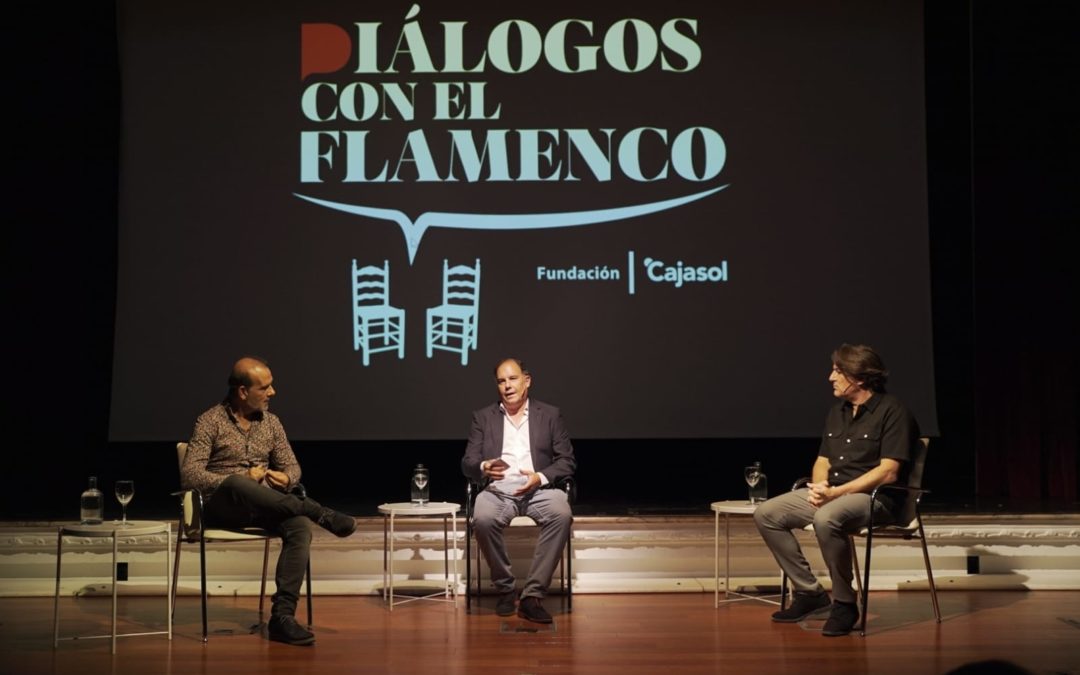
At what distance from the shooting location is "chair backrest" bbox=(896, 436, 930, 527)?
15.1 ft

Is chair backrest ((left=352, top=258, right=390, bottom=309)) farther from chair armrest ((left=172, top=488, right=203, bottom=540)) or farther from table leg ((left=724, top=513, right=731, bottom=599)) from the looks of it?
table leg ((left=724, top=513, right=731, bottom=599))

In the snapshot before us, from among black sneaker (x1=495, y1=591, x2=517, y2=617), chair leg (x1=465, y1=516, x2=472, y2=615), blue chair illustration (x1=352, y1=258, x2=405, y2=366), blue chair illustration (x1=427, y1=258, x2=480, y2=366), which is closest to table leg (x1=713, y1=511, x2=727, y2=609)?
black sneaker (x1=495, y1=591, x2=517, y2=617)

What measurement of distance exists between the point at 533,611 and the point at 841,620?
1.19 metres

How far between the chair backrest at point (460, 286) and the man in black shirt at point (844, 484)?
2.10 metres

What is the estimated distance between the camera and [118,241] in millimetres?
6297

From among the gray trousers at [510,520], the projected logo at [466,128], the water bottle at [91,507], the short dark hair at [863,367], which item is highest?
the projected logo at [466,128]

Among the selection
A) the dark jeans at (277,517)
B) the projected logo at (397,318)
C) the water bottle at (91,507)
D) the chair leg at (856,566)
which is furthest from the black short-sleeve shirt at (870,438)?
the water bottle at (91,507)

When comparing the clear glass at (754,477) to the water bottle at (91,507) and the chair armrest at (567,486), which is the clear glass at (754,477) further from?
the water bottle at (91,507)

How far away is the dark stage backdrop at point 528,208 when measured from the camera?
6180 millimetres

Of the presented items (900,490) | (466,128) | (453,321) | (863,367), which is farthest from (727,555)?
(466,128)

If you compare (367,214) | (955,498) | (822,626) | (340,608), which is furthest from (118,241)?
(955,498)

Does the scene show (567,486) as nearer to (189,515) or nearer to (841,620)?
(841,620)

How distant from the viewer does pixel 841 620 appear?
4398mm

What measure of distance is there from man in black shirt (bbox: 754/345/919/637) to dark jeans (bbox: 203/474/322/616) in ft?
5.97
